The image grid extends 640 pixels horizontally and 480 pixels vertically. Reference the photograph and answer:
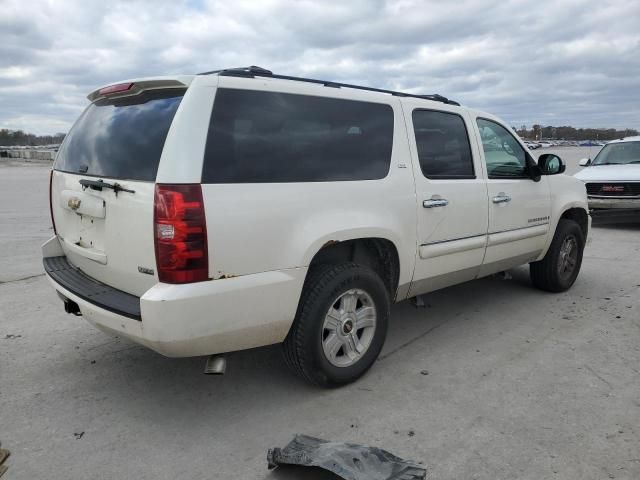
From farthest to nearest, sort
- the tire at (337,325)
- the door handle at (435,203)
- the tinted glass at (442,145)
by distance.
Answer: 1. the tinted glass at (442,145)
2. the door handle at (435,203)
3. the tire at (337,325)

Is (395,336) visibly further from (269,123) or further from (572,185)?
(572,185)

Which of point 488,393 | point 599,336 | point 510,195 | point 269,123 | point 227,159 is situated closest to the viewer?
point 227,159

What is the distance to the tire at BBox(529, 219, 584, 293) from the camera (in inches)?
207

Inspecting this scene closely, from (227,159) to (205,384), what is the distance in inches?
62.3

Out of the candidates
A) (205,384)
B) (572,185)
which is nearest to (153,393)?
(205,384)

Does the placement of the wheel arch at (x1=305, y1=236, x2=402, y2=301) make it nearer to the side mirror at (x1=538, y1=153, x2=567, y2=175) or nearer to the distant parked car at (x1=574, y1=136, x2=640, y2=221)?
the side mirror at (x1=538, y1=153, x2=567, y2=175)

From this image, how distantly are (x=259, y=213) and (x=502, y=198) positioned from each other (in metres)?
2.51

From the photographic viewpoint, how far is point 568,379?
3.44m

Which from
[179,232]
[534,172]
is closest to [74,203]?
[179,232]

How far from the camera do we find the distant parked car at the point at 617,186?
9555 mm

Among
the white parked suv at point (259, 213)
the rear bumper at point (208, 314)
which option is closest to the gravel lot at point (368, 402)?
the white parked suv at point (259, 213)

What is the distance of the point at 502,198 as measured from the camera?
173 inches

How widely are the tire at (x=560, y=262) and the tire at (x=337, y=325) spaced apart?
259 cm

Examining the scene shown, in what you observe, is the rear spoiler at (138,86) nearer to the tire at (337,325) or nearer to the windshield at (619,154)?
the tire at (337,325)
